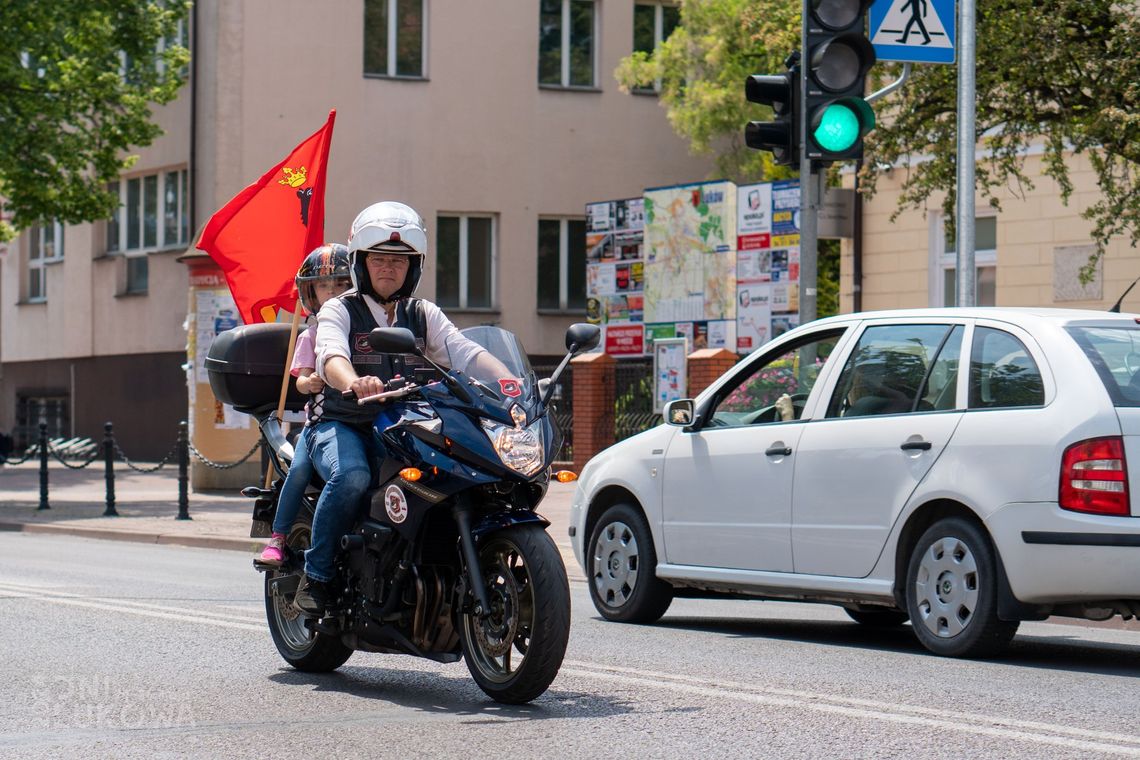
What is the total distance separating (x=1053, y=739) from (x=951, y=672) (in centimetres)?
180

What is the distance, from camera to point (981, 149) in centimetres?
2372

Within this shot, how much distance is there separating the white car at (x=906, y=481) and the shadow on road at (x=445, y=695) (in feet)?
6.68

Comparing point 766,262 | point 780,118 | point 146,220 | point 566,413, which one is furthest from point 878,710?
point 146,220

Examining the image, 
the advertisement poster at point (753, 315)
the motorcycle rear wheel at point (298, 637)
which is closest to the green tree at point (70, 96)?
the advertisement poster at point (753, 315)

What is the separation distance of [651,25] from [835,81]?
25459 millimetres

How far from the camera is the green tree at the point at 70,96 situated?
23406 millimetres

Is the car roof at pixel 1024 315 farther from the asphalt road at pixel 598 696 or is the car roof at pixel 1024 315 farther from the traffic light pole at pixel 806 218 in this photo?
the traffic light pole at pixel 806 218

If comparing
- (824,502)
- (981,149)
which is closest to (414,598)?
(824,502)

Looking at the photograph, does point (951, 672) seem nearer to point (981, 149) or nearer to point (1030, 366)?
point (1030, 366)

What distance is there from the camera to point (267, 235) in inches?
474

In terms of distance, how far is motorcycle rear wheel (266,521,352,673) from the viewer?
7852mm

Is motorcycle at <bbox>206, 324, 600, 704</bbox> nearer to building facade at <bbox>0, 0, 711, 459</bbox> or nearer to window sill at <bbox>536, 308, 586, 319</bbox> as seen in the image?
building facade at <bbox>0, 0, 711, 459</bbox>

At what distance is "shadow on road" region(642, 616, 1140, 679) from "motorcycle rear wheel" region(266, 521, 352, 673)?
2641 millimetres

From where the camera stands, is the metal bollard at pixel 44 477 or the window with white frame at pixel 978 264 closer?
the metal bollard at pixel 44 477
